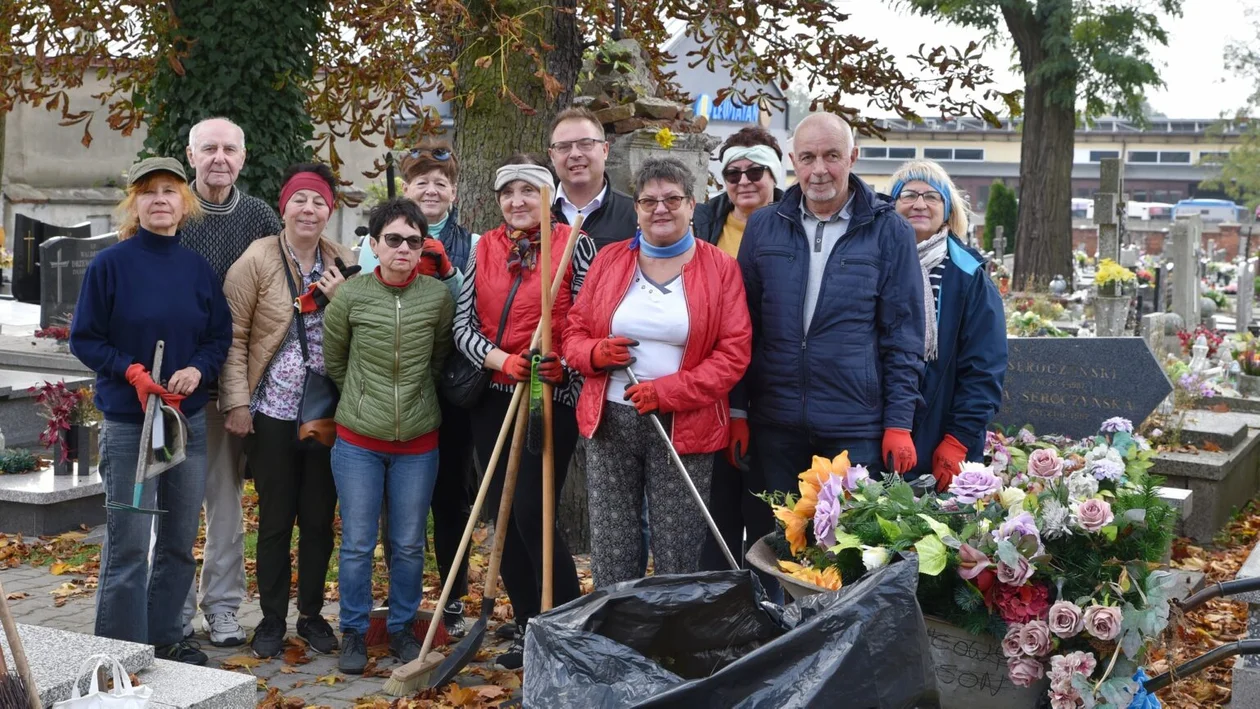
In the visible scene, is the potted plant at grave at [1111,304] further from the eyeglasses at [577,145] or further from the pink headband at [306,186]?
the pink headband at [306,186]

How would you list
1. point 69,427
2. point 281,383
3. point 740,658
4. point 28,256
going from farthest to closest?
point 28,256 → point 69,427 → point 281,383 → point 740,658

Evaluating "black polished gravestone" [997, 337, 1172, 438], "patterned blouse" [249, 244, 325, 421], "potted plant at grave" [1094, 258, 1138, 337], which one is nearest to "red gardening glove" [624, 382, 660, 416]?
"patterned blouse" [249, 244, 325, 421]

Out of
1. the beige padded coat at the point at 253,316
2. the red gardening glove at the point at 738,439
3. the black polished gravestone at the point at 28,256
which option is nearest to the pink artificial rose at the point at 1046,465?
the red gardening glove at the point at 738,439

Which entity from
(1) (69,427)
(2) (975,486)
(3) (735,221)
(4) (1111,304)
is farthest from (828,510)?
(4) (1111,304)

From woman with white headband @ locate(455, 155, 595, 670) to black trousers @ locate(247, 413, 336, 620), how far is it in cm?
72

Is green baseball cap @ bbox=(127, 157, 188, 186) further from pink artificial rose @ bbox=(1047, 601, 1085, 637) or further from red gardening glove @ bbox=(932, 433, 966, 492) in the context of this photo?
pink artificial rose @ bbox=(1047, 601, 1085, 637)

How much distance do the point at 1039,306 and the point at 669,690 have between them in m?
12.9

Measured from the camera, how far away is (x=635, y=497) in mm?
4324

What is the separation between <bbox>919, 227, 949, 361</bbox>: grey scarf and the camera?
4.21 metres

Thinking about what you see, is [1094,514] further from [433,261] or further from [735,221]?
[433,261]

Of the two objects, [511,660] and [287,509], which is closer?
[511,660]

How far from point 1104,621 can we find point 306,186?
10.6 ft


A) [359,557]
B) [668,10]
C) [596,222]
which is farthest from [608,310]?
[668,10]

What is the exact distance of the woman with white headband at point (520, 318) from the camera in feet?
14.7
